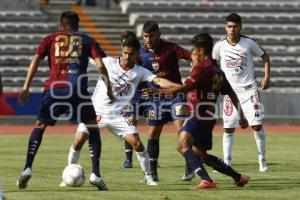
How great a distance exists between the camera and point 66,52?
12336 mm

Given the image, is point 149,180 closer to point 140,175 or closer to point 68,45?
point 140,175

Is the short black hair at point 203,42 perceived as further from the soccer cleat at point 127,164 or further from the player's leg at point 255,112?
the soccer cleat at point 127,164

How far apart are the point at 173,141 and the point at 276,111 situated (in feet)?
31.7

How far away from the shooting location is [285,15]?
128 ft

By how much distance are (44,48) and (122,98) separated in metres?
1.46

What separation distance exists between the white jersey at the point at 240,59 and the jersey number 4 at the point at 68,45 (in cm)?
416

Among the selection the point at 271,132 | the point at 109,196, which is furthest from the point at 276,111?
the point at 109,196

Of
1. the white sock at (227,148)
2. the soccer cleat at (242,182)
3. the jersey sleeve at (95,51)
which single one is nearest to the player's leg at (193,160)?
the soccer cleat at (242,182)

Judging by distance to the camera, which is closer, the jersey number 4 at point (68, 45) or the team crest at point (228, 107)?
the jersey number 4 at point (68, 45)

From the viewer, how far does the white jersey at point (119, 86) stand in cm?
1302

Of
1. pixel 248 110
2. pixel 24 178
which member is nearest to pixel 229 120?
pixel 248 110

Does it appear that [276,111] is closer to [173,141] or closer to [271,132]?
[271,132]

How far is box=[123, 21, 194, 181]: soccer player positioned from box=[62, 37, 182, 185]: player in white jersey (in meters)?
0.82

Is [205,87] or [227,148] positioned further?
[227,148]
